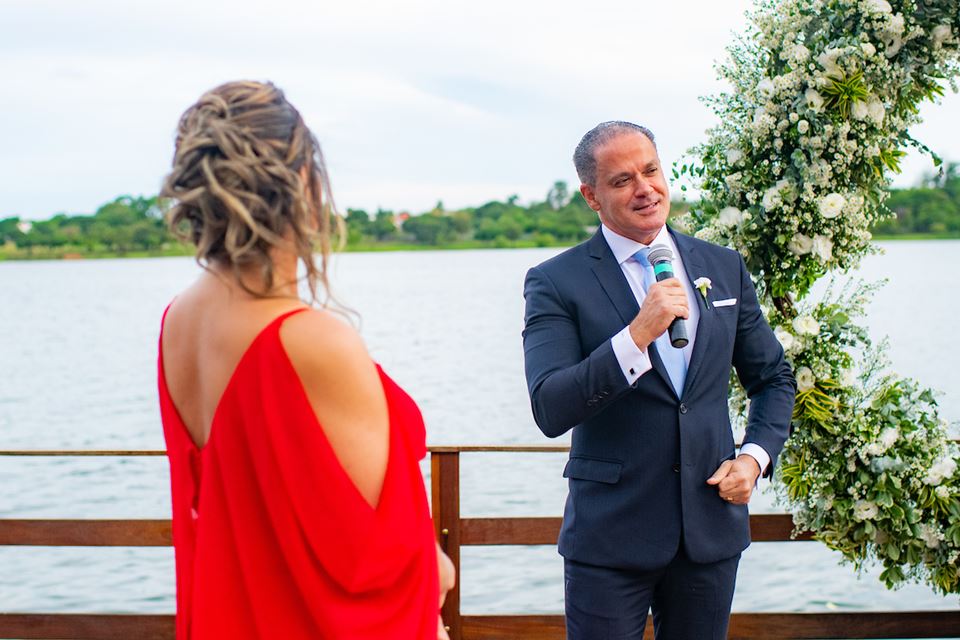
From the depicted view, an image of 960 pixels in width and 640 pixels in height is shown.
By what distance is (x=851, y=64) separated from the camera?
348cm

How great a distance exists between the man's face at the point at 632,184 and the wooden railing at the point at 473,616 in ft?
4.79

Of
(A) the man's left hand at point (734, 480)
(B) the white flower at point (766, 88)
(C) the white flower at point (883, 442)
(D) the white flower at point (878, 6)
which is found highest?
(D) the white flower at point (878, 6)

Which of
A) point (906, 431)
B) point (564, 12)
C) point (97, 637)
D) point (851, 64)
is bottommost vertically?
point (97, 637)

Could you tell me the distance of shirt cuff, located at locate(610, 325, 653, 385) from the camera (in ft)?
8.29

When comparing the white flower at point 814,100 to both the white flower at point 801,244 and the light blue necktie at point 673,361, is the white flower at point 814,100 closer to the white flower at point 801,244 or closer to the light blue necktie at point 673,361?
the white flower at point 801,244

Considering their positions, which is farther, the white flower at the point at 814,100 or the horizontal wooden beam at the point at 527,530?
the horizontal wooden beam at the point at 527,530

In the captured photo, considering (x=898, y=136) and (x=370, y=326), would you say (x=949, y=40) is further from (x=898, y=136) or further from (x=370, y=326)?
(x=370, y=326)

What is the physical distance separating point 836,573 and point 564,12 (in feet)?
65.0

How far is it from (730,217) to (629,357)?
1.27 m

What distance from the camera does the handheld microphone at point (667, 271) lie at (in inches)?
98.5

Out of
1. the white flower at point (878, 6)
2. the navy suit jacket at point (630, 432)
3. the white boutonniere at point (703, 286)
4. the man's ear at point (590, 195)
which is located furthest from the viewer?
the white flower at point (878, 6)

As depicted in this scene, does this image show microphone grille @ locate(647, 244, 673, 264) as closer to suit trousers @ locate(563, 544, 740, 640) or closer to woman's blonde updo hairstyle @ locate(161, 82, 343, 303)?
suit trousers @ locate(563, 544, 740, 640)

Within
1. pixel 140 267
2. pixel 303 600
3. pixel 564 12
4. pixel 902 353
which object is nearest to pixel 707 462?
pixel 303 600

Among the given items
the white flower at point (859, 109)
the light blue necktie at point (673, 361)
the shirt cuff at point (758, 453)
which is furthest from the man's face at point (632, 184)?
the white flower at point (859, 109)
